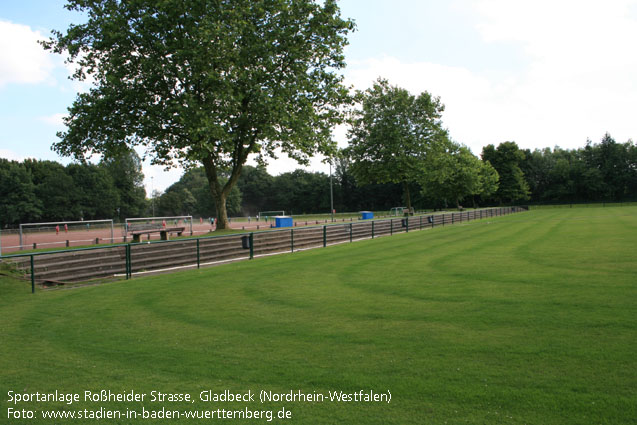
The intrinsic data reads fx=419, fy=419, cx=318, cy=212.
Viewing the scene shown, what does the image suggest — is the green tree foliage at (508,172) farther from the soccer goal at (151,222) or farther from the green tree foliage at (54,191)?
the green tree foliage at (54,191)

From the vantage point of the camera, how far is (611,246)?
15008 mm

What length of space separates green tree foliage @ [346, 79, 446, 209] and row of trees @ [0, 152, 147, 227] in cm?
4536

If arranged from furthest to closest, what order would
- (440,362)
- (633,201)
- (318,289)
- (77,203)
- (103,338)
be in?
1. (633,201)
2. (77,203)
3. (318,289)
4. (103,338)
5. (440,362)

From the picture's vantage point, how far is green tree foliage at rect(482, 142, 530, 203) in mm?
88375

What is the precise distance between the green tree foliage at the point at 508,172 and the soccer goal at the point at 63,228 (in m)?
78.0

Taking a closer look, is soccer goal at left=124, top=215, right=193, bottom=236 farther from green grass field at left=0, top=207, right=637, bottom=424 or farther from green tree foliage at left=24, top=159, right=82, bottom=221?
green tree foliage at left=24, top=159, right=82, bottom=221

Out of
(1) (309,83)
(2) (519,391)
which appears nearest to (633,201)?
(1) (309,83)

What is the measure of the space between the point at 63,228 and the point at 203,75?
15231mm

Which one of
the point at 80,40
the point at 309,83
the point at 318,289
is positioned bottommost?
the point at 318,289

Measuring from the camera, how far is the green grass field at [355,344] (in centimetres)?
391

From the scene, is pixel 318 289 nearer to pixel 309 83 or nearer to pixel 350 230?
pixel 350 230

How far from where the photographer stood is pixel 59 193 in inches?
3000

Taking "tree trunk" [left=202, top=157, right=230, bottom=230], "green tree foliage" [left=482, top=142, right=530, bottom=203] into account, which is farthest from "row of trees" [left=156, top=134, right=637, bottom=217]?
"tree trunk" [left=202, top=157, right=230, bottom=230]

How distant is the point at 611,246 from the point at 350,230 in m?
11.4
